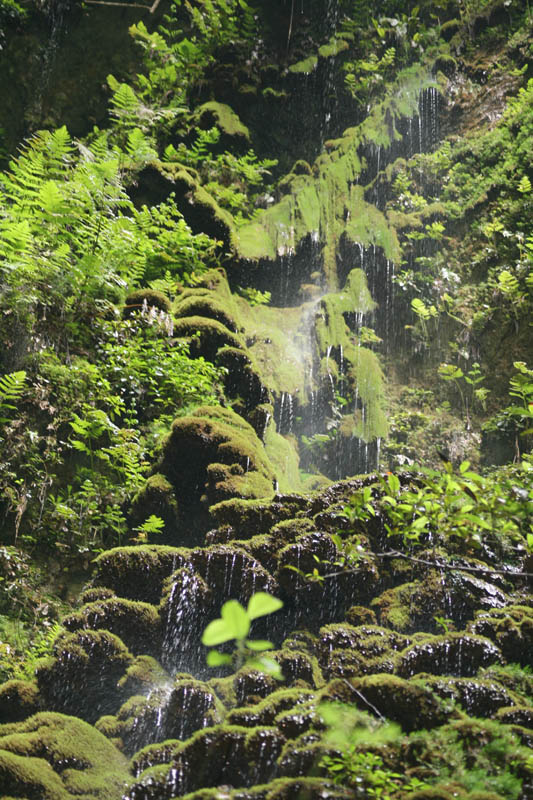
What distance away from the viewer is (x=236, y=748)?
2.40 m

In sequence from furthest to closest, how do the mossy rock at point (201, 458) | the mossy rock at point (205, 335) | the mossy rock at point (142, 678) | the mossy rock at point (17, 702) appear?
the mossy rock at point (205, 335) < the mossy rock at point (201, 458) < the mossy rock at point (142, 678) < the mossy rock at point (17, 702)

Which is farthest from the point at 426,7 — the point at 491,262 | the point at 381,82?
the point at 491,262

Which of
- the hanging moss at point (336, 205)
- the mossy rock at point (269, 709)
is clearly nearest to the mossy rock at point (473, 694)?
the mossy rock at point (269, 709)

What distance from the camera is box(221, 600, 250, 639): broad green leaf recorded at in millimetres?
954

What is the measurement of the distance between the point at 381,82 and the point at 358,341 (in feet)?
24.8

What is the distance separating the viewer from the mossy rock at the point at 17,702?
3.29 metres

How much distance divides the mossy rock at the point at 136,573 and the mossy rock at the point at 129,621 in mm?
236

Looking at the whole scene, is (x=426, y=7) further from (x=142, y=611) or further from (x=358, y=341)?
(x=142, y=611)

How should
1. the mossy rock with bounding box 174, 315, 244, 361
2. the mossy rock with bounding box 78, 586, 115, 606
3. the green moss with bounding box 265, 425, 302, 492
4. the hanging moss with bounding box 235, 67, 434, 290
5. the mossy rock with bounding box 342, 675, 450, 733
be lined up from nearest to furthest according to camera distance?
the mossy rock with bounding box 342, 675, 450, 733 < the mossy rock with bounding box 78, 586, 115, 606 < the mossy rock with bounding box 174, 315, 244, 361 < the green moss with bounding box 265, 425, 302, 492 < the hanging moss with bounding box 235, 67, 434, 290

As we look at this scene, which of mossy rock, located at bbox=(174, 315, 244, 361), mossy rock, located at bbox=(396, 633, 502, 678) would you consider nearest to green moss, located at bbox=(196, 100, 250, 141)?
mossy rock, located at bbox=(174, 315, 244, 361)

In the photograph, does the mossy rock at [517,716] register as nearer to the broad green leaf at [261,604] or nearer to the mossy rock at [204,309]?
the broad green leaf at [261,604]

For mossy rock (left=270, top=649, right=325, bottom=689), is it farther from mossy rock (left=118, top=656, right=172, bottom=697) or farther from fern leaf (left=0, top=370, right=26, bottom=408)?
fern leaf (left=0, top=370, right=26, bottom=408)

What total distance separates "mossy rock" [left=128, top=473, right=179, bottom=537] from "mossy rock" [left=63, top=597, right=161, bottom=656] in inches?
47.7

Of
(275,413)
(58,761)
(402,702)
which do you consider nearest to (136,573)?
(58,761)
